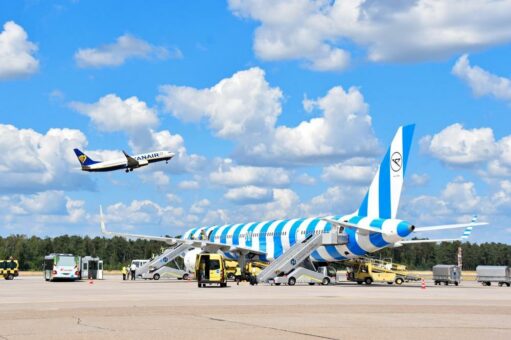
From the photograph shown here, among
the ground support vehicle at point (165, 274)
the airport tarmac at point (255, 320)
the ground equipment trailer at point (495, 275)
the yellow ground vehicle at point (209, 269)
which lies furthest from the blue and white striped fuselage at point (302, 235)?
the airport tarmac at point (255, 320)

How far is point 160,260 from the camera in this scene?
253 ft

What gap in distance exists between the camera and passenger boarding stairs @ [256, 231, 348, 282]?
58969 mm

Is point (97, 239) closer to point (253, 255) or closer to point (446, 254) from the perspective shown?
point (446, 254)

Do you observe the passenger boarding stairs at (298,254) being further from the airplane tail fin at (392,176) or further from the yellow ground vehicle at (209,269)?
the yellow ground vehicle at (209,269)

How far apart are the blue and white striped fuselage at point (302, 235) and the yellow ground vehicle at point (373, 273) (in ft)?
10.5

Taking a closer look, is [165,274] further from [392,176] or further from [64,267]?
[392,176]

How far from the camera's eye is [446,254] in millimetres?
177500

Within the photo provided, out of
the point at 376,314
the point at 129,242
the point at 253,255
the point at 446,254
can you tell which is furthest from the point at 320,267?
the point at 129,242

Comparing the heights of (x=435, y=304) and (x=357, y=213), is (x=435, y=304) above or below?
below

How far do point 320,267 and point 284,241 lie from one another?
5836 millimetres

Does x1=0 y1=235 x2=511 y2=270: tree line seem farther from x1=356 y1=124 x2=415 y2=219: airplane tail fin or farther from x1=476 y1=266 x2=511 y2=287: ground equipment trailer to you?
x1=356 y1=124 x2=415 y2=219: airplane tail fin

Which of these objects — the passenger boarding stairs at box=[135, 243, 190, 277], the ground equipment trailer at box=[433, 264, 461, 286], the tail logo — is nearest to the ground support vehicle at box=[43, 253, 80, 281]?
the passenger boarding stairs at box=[135, 243, 190, 277]

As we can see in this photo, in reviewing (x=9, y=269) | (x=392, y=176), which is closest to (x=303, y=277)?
(x=392, y=176)

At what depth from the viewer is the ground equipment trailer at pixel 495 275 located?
220 ft
